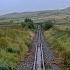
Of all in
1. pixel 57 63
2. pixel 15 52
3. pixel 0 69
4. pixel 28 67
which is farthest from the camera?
pixel 15 52

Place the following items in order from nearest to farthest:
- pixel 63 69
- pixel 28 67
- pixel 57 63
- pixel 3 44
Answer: pixel 63 69
pixel 28 67
pixel 57 63
pixel 3 44

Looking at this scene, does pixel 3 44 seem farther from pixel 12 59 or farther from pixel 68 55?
pixel 68 55

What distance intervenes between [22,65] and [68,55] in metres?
3.93

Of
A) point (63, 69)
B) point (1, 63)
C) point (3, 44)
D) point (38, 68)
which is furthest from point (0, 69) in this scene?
point (3, 44)

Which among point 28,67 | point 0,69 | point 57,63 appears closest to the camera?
point 0,69

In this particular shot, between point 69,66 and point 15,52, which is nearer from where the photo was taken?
point 69,66

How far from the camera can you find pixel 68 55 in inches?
856

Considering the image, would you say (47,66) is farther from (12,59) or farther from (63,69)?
→ (12,59)

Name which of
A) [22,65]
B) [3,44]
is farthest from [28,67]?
[3,44]

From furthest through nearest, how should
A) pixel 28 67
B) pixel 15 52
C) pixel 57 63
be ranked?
pixel 15 52, pixel 57 63, pixel 28 67

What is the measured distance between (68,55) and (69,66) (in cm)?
341

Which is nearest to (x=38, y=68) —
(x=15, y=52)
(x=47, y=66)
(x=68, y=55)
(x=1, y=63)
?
(x=47, y=66)

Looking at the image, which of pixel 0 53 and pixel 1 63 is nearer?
pixel 1 63

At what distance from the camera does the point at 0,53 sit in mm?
21562
